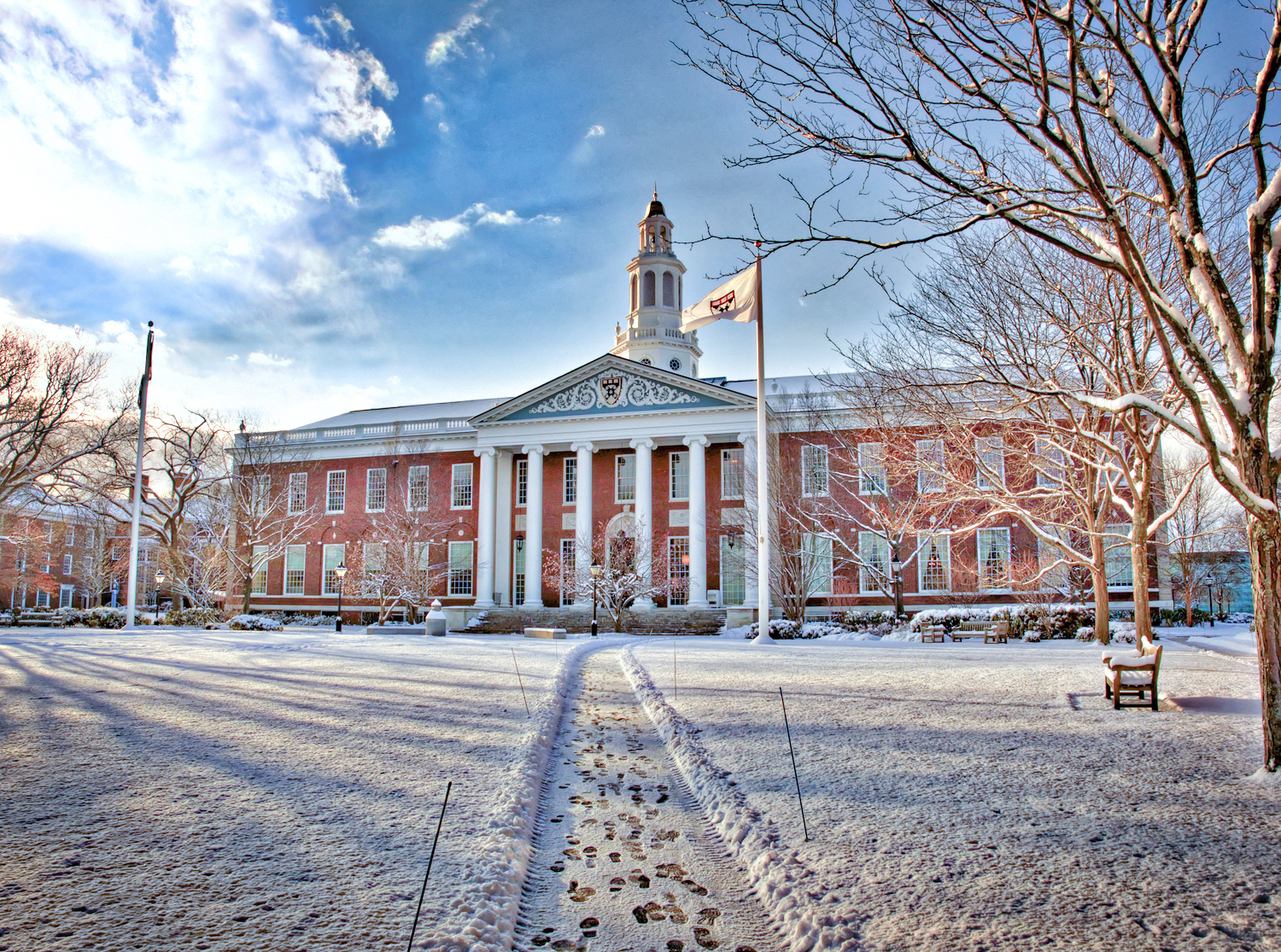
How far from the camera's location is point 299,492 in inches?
1891

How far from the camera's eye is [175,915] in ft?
12.9

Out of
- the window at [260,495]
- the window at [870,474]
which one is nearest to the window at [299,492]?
the window at [260,495]

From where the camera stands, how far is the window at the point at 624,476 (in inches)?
1688

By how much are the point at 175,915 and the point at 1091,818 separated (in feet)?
18.4

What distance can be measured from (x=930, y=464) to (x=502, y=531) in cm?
2763

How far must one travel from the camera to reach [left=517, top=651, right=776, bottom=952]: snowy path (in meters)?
4.19

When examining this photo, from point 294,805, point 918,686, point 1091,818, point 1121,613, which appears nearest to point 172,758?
point 294,805

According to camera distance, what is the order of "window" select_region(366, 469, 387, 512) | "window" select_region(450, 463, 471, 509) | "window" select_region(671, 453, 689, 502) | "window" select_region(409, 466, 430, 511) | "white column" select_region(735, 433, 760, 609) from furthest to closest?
"window" select_region(366, 469, 387, 512) < "window" select_region(450, 463, 471, 509) < "window" select_region(409, 466, 430, 511) < "window" select_region(671, 453, 689, 502) < "white column" select_region(735, 433, 760, 609)

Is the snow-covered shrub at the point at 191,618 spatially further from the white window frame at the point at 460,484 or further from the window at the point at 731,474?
the window at the point at 731,474

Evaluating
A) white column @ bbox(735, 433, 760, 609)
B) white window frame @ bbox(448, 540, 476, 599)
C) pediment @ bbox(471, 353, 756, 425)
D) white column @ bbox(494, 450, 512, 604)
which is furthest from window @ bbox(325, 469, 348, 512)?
white column @ bbox(735, 433, 760, 609)

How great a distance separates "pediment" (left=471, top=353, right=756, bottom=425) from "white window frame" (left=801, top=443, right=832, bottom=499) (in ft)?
12.3

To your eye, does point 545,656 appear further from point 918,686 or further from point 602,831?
point 602,831

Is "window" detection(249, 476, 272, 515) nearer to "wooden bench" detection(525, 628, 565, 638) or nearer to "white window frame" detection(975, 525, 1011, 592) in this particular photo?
"wooden bench" detection(525, 628, 565, 638)

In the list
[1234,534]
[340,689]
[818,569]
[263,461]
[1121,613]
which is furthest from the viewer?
[1234,534]
